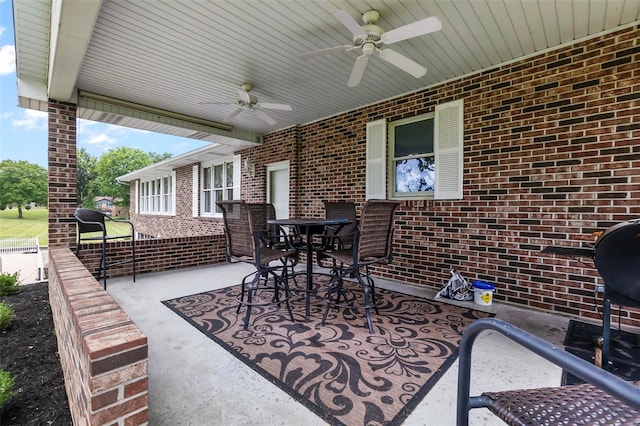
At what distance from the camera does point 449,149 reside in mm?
3797

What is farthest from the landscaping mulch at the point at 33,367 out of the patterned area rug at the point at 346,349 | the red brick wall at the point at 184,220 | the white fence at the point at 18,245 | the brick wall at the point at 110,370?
the white fence at the point at 18,245

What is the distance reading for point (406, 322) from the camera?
278 centimetres

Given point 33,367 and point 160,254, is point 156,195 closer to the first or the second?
point 160,254

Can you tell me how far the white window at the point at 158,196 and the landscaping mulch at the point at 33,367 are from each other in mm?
8985

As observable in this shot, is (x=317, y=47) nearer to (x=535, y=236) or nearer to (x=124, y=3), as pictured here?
(x=124, y=3)

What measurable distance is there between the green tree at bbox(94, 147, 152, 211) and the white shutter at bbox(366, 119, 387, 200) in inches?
1141

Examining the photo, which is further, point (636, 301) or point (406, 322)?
point (406, 322)

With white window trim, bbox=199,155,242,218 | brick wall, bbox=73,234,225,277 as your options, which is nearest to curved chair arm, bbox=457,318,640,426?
brick wall, bbox=73,234,225,277

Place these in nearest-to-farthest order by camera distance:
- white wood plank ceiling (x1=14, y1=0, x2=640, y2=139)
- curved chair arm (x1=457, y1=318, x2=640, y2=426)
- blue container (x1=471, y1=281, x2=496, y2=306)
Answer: curved chair arm (x1=457, y1=318, x2=640, y2=426), white wood plank ceiling (x1=14, y1=0, x2=640, y2=139), blue container (x1=471, y1=281, x2=496, y2=306)

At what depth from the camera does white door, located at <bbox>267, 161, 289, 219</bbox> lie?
6371mm

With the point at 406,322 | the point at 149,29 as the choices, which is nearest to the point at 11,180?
the point at 149,29

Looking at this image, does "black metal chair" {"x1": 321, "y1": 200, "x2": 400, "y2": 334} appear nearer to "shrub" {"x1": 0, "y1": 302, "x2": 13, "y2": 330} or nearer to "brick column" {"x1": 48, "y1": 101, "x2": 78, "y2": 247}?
"shrub" {"x1": 0, "y1": 302, "x2": 13, "y2": 330}

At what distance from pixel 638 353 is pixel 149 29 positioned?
16.9 feet

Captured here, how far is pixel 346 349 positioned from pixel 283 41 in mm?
3050
